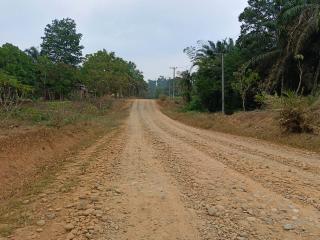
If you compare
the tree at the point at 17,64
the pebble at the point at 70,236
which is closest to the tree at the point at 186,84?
the tree at the point at 17,64

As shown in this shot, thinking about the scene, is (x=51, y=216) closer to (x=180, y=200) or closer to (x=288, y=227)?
(x=180, y=200)

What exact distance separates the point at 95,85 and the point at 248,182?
4537cm

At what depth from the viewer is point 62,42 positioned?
7606 cm

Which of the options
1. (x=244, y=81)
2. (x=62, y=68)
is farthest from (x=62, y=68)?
(x=244, y=81)

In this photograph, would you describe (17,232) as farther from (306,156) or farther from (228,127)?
(228,127)

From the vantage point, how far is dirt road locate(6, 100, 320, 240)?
5.01 m

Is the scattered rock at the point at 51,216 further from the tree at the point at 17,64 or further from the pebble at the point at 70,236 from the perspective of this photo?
the tree at the point at 17,64

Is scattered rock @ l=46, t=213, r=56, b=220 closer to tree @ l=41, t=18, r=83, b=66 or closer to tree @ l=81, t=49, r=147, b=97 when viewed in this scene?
tree @ l=81, t=49, r=147, b=97

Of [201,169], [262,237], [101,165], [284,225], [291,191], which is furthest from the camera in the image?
[101,165]

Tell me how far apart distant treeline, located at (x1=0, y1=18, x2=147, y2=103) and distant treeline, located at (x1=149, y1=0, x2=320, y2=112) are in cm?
1374

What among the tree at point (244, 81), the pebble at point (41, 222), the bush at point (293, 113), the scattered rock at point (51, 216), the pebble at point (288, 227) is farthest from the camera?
the tree at point (244, 81)

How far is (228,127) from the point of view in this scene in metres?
23.2

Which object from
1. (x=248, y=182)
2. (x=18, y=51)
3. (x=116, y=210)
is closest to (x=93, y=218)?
(x=116, y=210)

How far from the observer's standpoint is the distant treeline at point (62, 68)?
5206 cm
